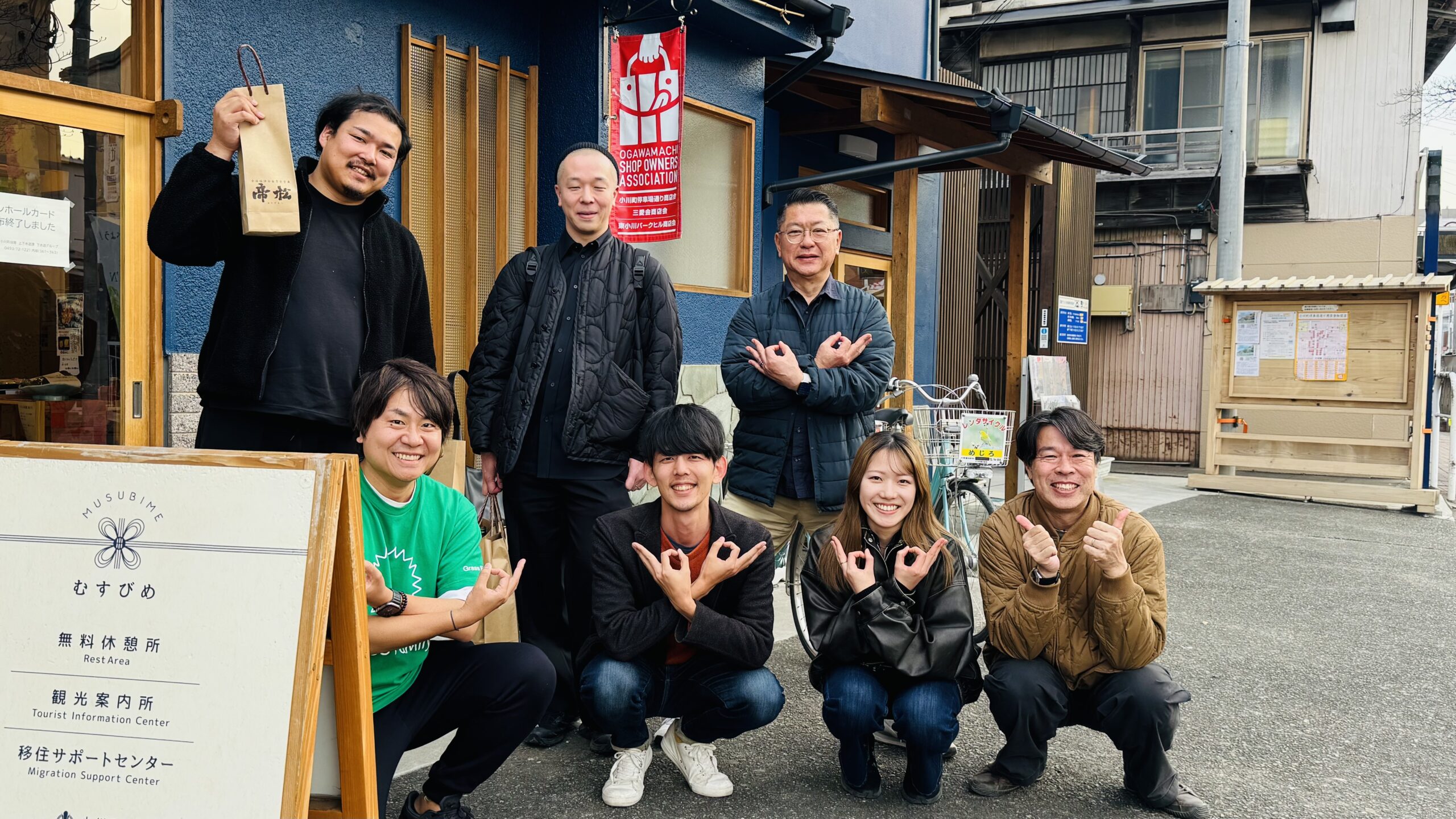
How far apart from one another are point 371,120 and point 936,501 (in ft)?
11.8

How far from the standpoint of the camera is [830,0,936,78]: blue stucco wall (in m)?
8.66

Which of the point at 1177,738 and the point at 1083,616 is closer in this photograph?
the point at 1083,616

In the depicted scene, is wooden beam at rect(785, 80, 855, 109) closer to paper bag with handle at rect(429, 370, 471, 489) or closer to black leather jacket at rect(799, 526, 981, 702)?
paper bag with handle at rect(429, 370, 471, 489)

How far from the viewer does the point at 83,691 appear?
1987 mm

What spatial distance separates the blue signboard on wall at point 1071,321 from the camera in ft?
37.8

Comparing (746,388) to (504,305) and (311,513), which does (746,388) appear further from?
(311,513)

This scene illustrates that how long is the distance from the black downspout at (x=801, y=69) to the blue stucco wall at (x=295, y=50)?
2.01 metres

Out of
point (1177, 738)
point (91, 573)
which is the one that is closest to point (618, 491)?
point (91, 573)

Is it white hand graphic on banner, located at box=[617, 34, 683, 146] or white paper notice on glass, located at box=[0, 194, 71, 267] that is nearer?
white paper notice on glass, located at box=[0, 194, 71, 267]

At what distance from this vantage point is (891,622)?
3.07m

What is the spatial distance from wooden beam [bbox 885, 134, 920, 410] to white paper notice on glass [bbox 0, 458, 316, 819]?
5.95 meters

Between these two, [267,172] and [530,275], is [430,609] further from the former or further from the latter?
[530,275]

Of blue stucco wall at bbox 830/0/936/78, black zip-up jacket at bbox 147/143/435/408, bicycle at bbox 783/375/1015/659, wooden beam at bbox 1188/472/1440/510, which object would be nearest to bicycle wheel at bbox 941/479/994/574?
bicycle at bbox 783/375/1015/659

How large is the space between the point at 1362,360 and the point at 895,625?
944cm
